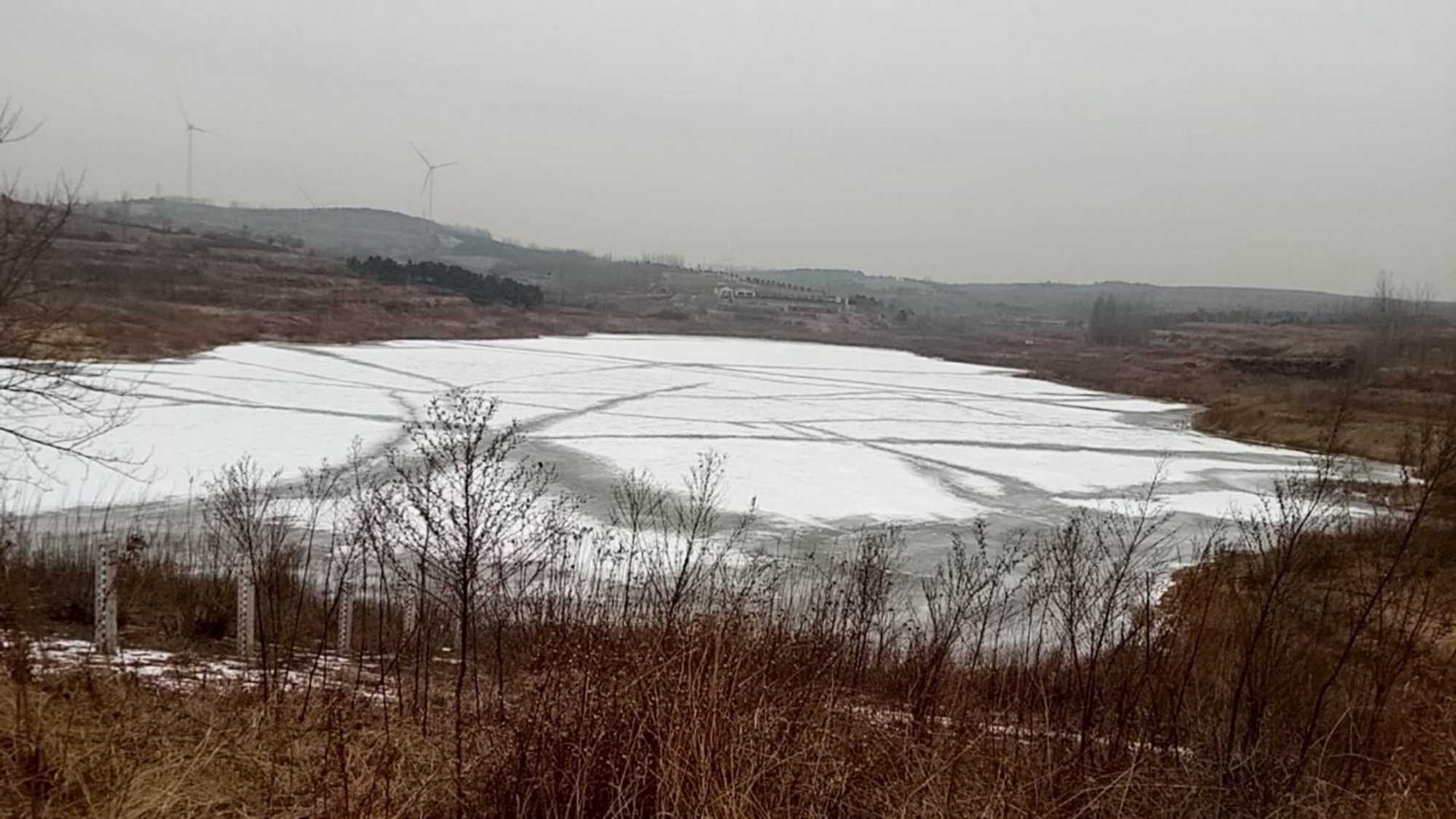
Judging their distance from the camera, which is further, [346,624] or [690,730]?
[346,624]

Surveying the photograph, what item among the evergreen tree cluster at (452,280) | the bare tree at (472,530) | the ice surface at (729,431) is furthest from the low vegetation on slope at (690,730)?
the evergreen tree cluster at (452,280)

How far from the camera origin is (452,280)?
75375mm

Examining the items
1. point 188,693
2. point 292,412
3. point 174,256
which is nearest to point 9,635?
point 188,693

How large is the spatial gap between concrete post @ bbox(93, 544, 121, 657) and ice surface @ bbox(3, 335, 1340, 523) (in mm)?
6727

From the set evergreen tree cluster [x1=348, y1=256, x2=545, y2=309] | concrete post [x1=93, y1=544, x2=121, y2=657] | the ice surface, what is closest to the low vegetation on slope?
concrete post [x1=93, y1=544, x2=121, y2=657]

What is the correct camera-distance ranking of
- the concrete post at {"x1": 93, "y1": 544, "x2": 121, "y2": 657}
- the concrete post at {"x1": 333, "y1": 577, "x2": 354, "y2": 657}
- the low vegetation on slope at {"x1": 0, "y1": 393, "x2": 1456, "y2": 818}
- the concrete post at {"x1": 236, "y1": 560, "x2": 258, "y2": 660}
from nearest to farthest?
the low vegetation on slope at {"x1": 0, "y1": 393, "x2": 1456, "y2": 818} < the concrete post at {"x1": 93, "y1": 544, "x2": 121, "y2": 657} < the concrete post at {"x1": 236, "y1": 560, "x2": 258, "y2": 660} < the concrete post at {"x1": 333, "y1": 577, "x2": 354, "y2": 657}

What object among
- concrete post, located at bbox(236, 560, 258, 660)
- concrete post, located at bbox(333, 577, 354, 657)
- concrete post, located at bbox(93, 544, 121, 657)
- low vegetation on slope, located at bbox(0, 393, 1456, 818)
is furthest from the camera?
concrete post, located at bbox(333, 577, 354, 657)

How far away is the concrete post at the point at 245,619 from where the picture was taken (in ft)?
27.0

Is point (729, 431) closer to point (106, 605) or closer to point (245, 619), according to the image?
point (245, 619)

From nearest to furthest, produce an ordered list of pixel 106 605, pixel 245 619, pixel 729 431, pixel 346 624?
pixel 106 605 < pixel 245 619 < pixel 346 624 < pixel 729 431

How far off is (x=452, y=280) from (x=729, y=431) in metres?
55.3

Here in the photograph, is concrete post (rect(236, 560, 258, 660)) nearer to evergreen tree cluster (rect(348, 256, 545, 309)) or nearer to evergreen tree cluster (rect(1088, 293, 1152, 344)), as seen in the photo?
evergreen tree cluster (rect(348, 256, 545, 309))

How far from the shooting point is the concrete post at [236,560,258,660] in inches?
324

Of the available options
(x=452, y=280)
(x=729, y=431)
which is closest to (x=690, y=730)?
(x=729, y=431)
